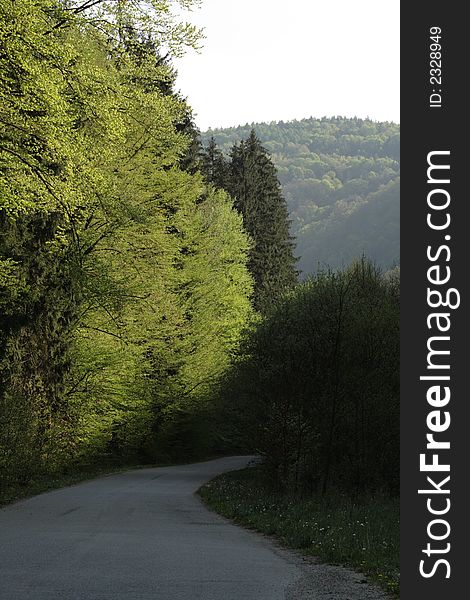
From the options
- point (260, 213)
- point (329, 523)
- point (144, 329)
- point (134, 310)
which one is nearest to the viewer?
point (329, 523)

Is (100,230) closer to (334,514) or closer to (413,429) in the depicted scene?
(334,514)

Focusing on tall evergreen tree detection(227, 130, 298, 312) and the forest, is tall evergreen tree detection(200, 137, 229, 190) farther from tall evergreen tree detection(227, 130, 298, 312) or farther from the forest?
the forest

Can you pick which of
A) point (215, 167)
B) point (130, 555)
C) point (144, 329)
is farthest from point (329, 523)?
point (215, 167)

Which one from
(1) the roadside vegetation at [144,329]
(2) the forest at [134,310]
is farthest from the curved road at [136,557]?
(2) the forest at [134,310]

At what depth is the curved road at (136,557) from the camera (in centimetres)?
823

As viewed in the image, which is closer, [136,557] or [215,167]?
[136,557]

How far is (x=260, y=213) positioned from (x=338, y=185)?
79.0m

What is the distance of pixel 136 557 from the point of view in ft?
33.8

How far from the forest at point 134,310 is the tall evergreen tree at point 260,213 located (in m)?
13.8

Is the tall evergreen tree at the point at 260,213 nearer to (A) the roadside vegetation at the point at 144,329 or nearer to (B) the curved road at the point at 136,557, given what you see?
(A) the roadside vegetation at the point at 144,329

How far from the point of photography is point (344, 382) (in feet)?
75.8

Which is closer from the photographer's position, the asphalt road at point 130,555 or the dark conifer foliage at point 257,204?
the asphalt road at point 130,555

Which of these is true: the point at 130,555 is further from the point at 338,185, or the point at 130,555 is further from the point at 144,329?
the point at 338,185

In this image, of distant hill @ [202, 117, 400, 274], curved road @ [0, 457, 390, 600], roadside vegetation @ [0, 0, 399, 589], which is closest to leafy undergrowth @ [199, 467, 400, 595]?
roadside vegetation @ [0, 0, 399, 589]
